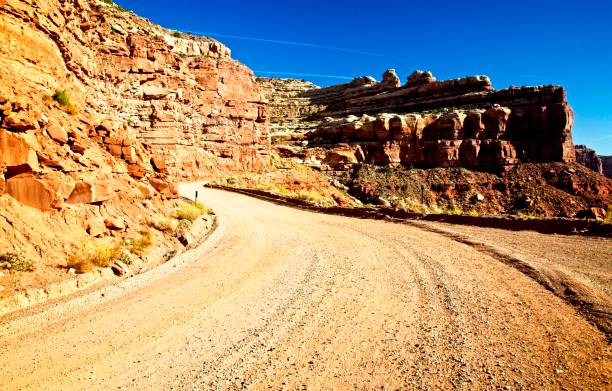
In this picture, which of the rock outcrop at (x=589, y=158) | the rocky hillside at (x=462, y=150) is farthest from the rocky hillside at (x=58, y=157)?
the rock outcrop at (x=589, y=158)

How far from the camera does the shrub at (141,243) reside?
9.14 meters

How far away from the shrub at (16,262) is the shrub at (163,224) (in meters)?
4.39

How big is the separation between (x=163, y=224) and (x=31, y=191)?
4085 mm

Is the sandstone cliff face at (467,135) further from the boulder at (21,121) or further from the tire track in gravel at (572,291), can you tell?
the boulder at (21,121)

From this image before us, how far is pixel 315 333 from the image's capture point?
5.19m

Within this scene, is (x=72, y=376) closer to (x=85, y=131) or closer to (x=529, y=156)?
(x=85, y=131)

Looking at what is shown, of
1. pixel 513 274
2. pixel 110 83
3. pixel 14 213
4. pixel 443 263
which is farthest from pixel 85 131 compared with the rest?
pixel 110 83

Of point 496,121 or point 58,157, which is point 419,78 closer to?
point 496,121

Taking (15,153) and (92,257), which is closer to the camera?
(15,153)

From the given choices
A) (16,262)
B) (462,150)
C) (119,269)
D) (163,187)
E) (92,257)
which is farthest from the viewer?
(462,150)

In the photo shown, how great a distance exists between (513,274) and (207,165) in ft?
135

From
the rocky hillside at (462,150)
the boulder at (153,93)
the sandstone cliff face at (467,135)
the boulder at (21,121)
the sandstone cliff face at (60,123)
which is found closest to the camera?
the boulder at (21,121)

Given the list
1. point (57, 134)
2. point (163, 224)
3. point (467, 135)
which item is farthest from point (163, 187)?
point (467, 135)

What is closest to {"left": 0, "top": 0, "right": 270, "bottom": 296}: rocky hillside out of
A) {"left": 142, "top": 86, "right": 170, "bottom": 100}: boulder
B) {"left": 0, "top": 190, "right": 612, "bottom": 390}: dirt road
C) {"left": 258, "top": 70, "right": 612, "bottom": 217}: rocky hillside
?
{"left": 0, "top": 190, "right": 612, "bottom": 390}: dirt road
